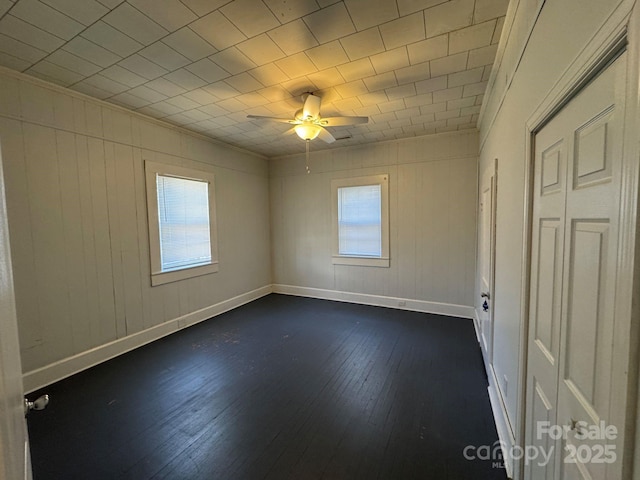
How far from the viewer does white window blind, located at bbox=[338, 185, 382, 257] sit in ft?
15.4

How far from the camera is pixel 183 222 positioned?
3.92 meters

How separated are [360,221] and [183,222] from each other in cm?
284

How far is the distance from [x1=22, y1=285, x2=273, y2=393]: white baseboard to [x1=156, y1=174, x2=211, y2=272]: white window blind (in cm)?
76

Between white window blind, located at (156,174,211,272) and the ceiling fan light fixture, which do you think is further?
white window blind, located at (156,174,211,272)

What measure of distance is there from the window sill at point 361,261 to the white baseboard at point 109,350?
203 centimetres

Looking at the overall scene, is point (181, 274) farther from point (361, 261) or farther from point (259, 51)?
point (259, 51)

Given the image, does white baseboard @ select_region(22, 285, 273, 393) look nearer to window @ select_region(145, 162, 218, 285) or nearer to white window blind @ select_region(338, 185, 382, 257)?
window @ select_region(145, 162, 218, 285)

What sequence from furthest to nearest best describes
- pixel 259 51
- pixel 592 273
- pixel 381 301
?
1. pixel 381 301
2. pixel 259 51
3. pixel 592 273

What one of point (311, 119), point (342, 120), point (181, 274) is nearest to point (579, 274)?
point (342, 120)

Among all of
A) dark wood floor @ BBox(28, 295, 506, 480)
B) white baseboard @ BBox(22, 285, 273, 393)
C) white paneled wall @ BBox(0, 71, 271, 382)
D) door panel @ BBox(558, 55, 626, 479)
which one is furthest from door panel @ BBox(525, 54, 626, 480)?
white baseboard @ BBox(22, 285, 273, 393)

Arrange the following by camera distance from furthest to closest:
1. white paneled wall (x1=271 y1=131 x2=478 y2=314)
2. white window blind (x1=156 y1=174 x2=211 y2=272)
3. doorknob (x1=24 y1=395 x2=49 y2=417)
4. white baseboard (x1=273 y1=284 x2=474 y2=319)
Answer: white baseboard (x1=273 y1=284 x2=474 y2=319) → white paneled wall (x1=271 y1=131 x2=478 y2=314) → white window blind (x1=156 y1=174 x2=211 y2=272) → doorknob (x1=24 y1=395 x2=49 y2=417)

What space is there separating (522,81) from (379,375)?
2.55 meters

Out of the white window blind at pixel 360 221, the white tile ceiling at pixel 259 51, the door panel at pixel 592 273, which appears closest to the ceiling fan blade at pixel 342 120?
the white tile ceiling at pixel 259 51

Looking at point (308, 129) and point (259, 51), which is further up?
point (259, 51)
